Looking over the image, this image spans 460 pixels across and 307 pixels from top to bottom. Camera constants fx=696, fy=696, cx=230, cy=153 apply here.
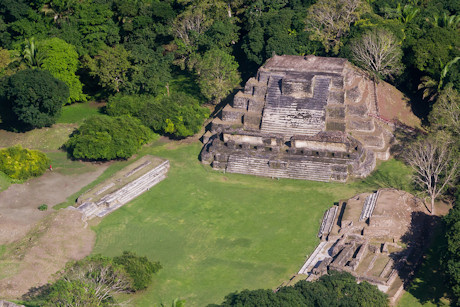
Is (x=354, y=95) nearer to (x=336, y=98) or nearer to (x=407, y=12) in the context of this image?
(x=336, y=98)

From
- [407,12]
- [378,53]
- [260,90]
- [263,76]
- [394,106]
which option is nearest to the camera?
[260,90]

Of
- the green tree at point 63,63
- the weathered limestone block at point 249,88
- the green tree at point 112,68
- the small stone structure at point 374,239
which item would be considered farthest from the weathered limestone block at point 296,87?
the green tree at point 63,63

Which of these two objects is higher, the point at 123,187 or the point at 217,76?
the point at 217,76

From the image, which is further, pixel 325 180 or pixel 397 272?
pixel 325 180

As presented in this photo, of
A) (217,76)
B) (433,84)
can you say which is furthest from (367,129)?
(217,76)

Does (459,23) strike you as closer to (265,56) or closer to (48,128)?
(265,56)

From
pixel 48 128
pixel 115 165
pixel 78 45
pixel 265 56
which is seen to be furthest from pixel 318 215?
pixel 78 45

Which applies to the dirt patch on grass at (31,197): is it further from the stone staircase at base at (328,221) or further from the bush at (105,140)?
the stone staircase at base at (328,221)
